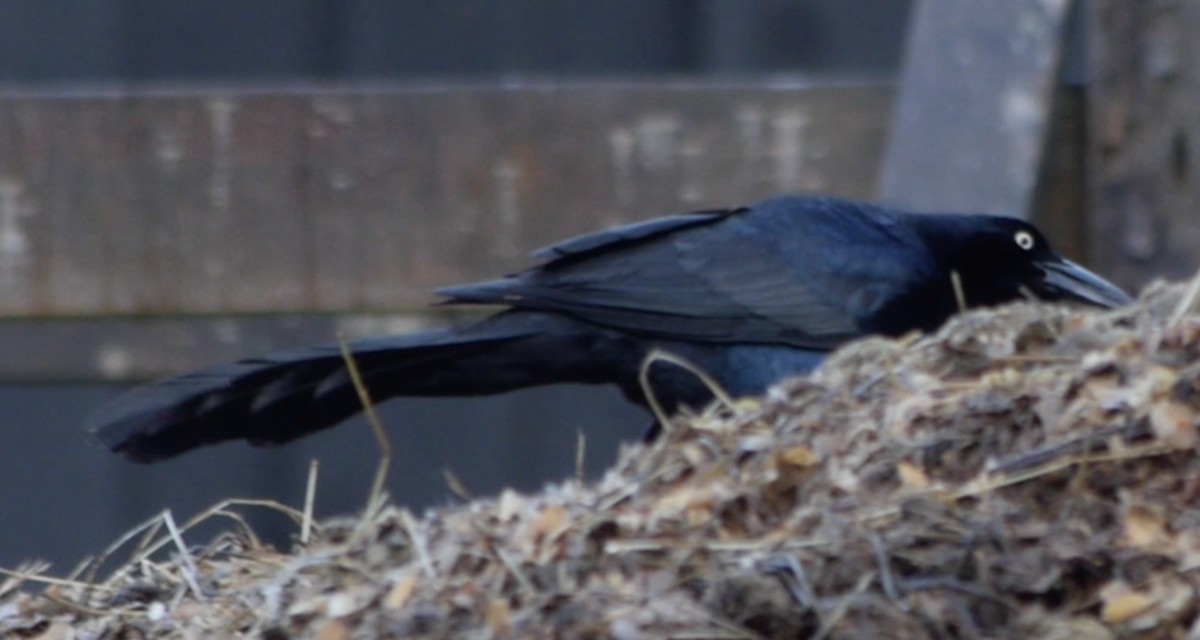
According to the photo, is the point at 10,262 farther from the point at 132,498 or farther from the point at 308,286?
the point at 132,498

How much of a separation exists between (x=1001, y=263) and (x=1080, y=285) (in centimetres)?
35

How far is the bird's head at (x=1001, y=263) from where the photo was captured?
12.2ft

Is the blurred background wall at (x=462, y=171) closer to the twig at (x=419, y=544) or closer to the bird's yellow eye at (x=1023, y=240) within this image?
the bird's yellow eye at (x=1023, y=240)

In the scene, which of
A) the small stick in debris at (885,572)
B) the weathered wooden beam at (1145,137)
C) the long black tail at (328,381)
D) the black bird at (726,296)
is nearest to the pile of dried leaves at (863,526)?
the small stick in debris at (885,572)

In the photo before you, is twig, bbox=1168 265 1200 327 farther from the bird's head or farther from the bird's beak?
the bird's head

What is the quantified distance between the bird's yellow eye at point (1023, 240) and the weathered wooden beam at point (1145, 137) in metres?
0.45

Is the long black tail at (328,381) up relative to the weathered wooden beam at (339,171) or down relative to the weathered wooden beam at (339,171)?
down

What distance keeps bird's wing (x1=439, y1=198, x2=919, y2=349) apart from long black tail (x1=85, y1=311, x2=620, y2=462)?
8cm

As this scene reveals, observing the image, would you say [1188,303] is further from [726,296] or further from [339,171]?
[726,296]

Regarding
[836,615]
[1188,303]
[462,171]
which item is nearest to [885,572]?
[836,615]

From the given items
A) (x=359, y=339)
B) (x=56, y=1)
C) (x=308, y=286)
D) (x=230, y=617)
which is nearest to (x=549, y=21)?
(x=56, y=1)

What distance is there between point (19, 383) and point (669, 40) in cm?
200

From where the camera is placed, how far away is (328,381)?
3.50 metres

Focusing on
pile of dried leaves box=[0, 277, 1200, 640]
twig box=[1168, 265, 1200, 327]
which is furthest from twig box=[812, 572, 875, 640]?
twig box=[1168, 265, 1200, 327]
